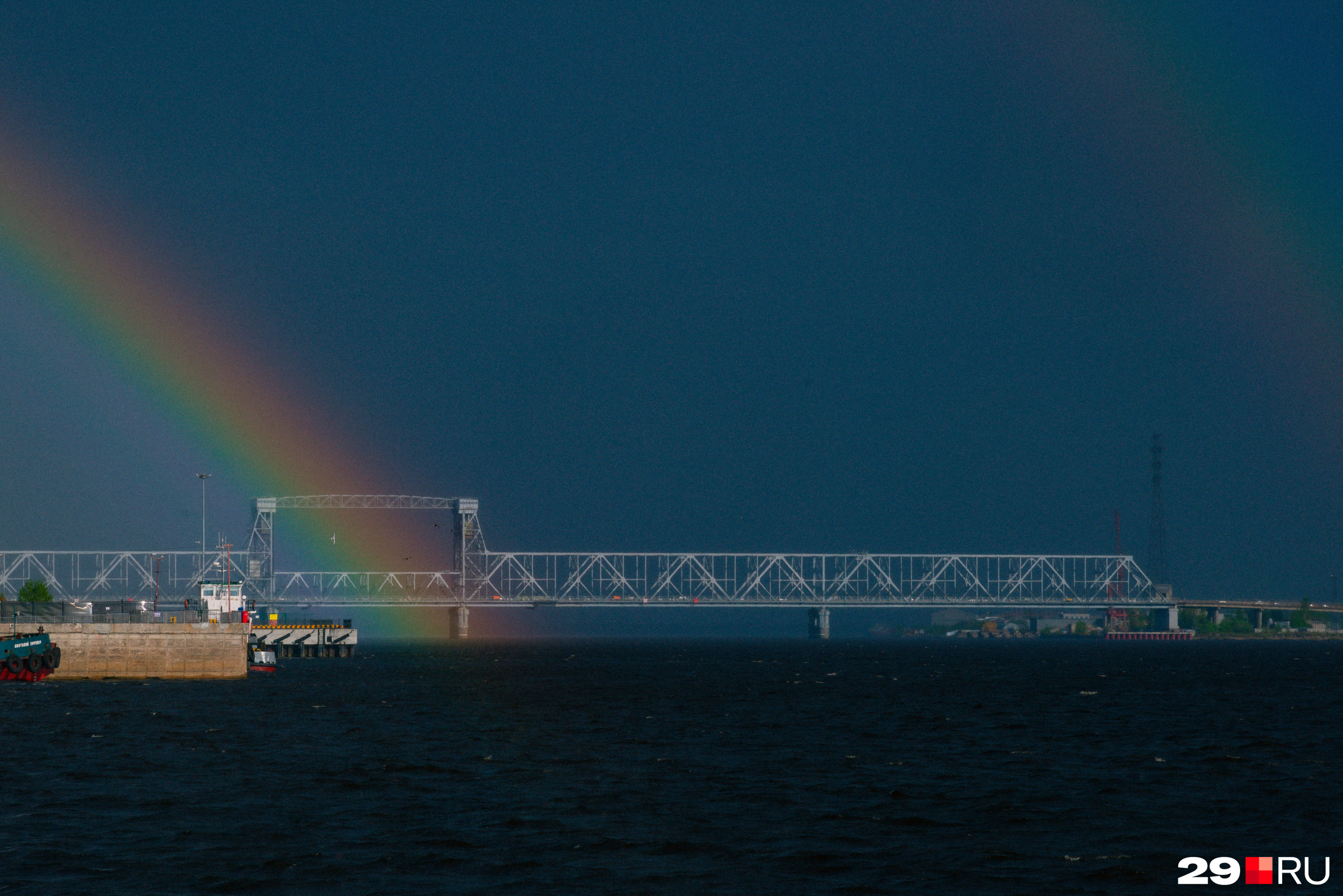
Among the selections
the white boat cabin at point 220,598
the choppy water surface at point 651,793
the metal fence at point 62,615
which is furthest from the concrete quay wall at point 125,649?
the white boat cabin at point 220,598

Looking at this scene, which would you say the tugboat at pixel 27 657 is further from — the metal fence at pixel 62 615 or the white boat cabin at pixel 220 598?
the white boat cabin at pixel 220 598

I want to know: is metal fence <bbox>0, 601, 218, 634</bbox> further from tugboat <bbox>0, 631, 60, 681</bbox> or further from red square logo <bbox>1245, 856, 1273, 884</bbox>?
red square logo <bbox>1245, 856, 1273, 884</bbox>

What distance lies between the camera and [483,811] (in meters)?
35.7

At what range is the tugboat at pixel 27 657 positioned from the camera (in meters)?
85.4

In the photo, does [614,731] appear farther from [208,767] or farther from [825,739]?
[208,767]

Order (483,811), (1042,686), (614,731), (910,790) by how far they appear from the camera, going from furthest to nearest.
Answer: (1042,686)
(614,731)
(910,790)
(483,811)

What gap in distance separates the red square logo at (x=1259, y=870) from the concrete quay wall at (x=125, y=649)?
72084mm

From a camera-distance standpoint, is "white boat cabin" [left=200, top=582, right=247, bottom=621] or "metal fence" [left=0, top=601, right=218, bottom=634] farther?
"white boat cabin" [left=200, top=582, right=247, bottom=621]

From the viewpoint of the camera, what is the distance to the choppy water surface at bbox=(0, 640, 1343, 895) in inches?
1108

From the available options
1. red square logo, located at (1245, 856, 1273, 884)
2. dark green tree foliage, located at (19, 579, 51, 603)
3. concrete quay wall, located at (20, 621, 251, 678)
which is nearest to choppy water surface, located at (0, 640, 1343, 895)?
red square logo, located at (1245, 856, 1273, 884)

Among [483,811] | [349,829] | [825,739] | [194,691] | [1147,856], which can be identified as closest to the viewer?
[1147,856]

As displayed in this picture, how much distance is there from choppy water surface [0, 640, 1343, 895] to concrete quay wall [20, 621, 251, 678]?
6.24 m

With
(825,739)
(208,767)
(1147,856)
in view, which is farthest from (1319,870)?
(208,767)

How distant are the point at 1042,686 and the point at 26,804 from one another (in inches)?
2881
